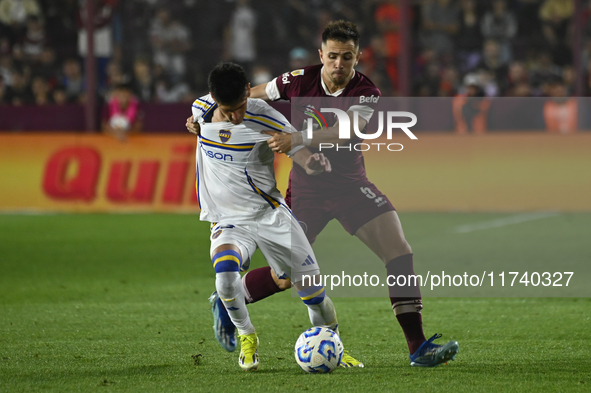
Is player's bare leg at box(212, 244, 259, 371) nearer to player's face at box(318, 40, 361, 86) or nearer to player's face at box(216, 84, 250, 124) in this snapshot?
player's face at box(216, 84, 250, 124)

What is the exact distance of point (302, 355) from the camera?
4.39 meters

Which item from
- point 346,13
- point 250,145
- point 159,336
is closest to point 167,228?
point 346,13

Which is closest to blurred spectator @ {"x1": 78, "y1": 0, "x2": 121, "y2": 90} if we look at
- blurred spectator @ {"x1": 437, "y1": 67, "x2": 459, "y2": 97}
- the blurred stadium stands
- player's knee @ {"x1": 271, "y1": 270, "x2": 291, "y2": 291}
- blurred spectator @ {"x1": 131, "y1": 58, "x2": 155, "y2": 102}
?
the blurred stadium stands

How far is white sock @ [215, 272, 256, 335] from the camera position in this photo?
4.41m

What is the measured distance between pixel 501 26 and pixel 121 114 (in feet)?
19.7

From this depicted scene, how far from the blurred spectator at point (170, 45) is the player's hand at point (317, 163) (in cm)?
956

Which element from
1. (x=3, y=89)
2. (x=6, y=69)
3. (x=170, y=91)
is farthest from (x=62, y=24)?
(x=170, y=91)

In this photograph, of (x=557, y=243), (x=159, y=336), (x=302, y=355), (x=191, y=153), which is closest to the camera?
(x=302, y=355)

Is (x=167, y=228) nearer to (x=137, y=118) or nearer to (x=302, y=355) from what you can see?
(x=137, y=118)

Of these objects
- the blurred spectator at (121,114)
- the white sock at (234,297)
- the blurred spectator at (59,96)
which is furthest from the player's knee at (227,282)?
the blurred spectator at (59,96)

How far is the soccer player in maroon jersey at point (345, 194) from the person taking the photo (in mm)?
4613

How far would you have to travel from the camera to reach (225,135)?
15.0 feet

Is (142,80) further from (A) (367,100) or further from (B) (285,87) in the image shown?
(A) (367,100)

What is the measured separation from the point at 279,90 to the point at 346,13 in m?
9.17
